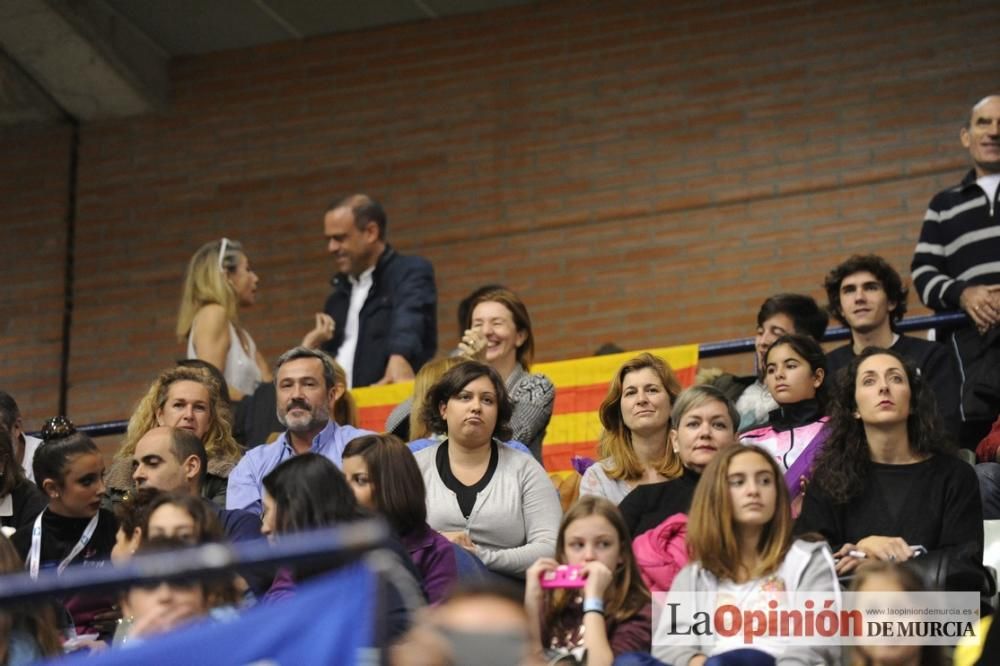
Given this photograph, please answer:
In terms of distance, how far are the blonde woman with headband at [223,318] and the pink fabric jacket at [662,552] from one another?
297 cm

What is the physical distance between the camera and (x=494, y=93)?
10.7 metres

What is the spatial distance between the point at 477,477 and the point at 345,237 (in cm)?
259

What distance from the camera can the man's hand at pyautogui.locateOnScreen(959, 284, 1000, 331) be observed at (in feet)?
23.0

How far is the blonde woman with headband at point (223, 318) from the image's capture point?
7.95 meters

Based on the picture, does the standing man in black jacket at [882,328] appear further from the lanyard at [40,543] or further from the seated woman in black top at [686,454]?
the lanyard at [40,543]

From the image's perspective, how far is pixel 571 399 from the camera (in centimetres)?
795

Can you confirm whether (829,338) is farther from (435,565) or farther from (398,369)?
(435,565)

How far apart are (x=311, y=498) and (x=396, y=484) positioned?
0.62m

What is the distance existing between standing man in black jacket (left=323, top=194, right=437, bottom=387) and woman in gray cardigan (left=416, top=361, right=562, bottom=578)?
1.89 meters

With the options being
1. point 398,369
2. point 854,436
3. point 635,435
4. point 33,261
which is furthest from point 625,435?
point 33,261

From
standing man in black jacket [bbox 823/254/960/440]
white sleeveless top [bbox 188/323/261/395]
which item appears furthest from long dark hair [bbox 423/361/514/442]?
white sleeveless top [bbox 188/323/261/395]

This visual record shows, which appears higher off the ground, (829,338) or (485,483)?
(829,338)

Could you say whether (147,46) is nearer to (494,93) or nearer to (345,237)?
(494,93)

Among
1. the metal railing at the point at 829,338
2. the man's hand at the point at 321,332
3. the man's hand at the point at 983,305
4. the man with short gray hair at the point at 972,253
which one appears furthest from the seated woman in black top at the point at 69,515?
the man's hand at the point at 983,305
